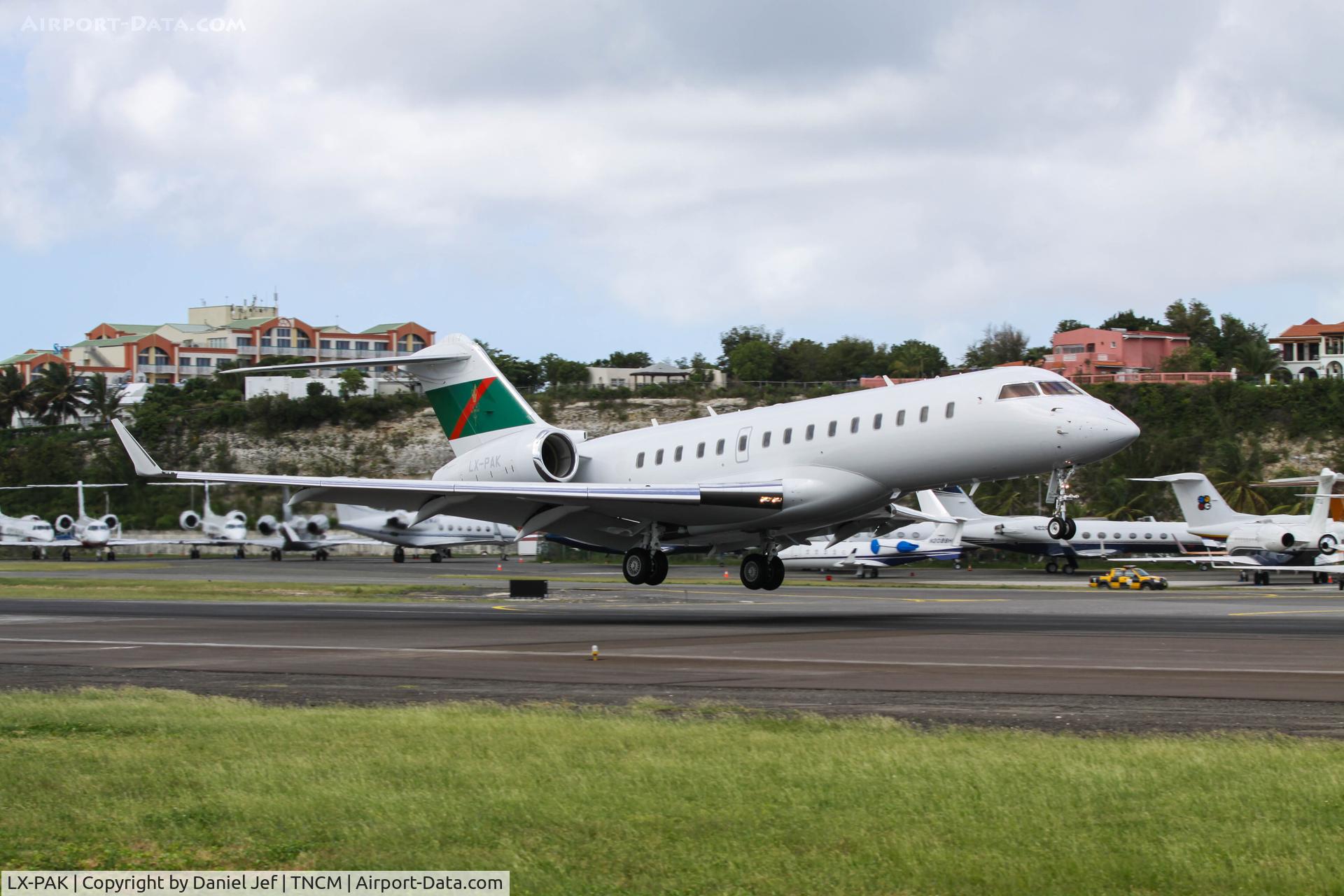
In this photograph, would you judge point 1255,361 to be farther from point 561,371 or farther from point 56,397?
point 56,397

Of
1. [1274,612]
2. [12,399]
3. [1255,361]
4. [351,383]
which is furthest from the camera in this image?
[12,399]

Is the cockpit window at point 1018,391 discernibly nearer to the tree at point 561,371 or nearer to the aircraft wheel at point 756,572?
the aircraft wheel at point 756,572

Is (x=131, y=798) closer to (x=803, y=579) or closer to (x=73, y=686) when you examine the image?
(x=73, y=686)

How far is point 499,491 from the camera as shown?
30531 millimetres

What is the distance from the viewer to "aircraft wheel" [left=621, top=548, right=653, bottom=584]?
31.9 m

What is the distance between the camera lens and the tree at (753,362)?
146 metres

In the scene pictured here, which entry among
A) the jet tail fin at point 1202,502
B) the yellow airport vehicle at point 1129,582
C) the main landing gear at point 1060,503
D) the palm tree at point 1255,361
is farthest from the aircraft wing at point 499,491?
the palm tree at point 1255,361

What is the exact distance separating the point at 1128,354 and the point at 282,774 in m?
125

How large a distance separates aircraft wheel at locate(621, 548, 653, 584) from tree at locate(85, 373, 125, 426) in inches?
3986

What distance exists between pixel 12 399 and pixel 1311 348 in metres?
137

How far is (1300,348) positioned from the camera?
134m

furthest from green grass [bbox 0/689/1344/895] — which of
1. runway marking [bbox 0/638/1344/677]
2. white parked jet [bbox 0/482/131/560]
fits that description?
white parked jet [bbox 0/482/131/560]

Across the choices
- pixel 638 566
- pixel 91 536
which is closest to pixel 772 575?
pixel 638 566

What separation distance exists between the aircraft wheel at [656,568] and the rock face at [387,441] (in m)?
75.1
